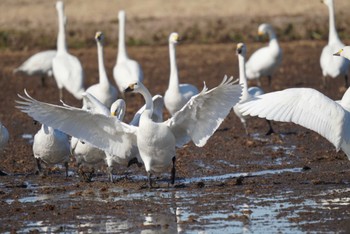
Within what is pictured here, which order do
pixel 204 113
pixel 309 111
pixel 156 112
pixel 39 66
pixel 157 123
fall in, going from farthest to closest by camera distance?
pixel 39 66
pixel 156 112
pixel 157 123
pixel 204 113
pixel 309 111

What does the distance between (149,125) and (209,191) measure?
3.47ft

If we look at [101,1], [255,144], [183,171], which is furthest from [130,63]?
[101,1]

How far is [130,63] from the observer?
20797 mm

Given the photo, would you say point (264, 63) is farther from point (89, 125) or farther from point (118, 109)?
point (89, 125)

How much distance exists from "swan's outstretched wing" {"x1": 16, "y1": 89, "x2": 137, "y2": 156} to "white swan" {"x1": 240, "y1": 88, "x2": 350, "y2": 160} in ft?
5.18

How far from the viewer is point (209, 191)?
38.4 ft


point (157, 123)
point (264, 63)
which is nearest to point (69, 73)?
point (264, 63)

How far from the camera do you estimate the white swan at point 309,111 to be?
11.5m

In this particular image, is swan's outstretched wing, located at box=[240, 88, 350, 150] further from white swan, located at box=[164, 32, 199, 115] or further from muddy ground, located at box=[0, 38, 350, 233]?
white swan, located at box=[164, 32, 199, 115]

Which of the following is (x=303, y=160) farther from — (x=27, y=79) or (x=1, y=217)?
(x=27, y=79)

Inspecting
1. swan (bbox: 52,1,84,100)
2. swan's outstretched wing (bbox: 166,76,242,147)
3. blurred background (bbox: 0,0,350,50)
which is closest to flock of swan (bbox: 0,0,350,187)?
swan's outstretched wing (bbox: 166,76,242,147)

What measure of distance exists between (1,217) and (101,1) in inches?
942

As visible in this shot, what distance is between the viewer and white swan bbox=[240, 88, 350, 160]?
1152cm

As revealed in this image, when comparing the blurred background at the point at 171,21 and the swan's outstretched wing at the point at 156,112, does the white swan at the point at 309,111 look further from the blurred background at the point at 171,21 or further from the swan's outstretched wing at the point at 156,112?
the blurred background at the point at 171,21
